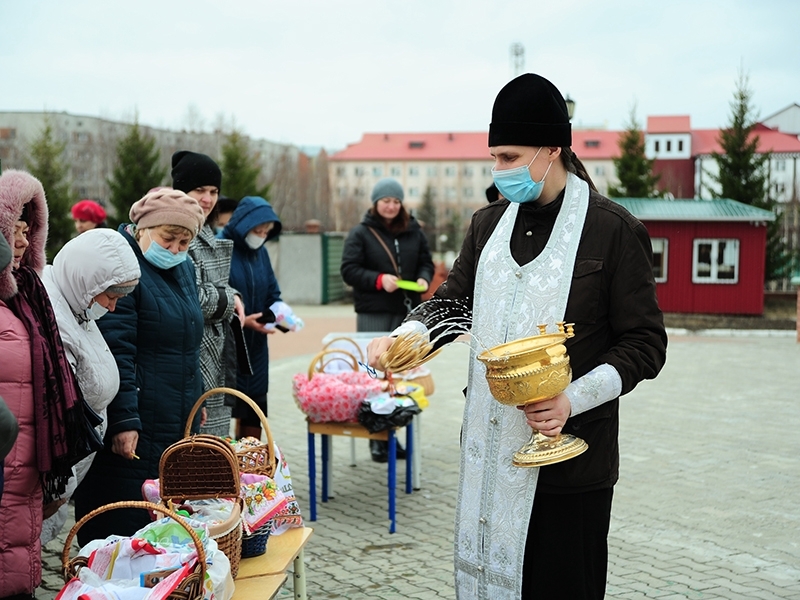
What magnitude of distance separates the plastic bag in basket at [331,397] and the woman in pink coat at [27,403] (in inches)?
112

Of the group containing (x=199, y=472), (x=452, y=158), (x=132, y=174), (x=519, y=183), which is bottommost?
(x=199, y=472)

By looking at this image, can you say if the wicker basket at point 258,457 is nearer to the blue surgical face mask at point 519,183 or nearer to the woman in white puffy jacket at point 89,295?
the woman in white puffy jacket at point 89,295

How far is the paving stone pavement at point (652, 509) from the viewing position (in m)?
4.81

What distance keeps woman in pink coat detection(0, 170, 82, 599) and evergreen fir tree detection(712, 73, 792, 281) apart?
87.3 feet

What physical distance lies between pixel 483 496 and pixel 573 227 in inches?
36.3

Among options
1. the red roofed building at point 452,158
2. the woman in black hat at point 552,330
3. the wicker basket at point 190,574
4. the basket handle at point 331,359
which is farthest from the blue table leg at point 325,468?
the red roofed building at point 452,158

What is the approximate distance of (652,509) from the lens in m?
6.16

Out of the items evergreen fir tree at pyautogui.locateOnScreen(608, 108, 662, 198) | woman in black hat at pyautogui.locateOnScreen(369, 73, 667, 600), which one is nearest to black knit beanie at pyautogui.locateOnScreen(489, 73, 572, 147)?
woman in black hat at pyautogui.locateOnScreen(369, 73, 667, 600)

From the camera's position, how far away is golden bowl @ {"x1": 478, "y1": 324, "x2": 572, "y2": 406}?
2.44 m

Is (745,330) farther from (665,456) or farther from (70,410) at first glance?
(70,410)

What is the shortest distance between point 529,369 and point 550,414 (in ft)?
0.58

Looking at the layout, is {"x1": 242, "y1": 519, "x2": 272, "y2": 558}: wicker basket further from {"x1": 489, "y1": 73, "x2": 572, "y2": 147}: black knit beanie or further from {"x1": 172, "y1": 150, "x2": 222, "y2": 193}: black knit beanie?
{"x1": 172, "y1": 150, "x2": 222, "y2": 193}: black knit beanie

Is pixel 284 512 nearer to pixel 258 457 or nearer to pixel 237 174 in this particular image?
pixel 258 457

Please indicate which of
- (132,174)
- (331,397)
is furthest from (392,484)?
(132,174)
